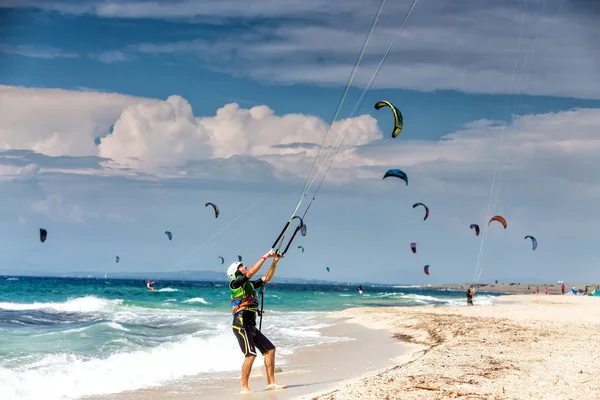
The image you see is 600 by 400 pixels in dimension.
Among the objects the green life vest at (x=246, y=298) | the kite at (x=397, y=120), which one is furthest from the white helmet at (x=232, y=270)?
the kite at (x=397, y=120)

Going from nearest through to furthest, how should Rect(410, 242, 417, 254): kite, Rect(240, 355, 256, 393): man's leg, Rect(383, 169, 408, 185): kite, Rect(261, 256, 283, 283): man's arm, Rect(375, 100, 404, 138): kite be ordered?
1. Rect(261, 256, 283, 283): man's arm
2. Rect(240, 355, 256, 393): man's leg
3. Rect(375, 100, 404, 138): kite
4. Rect(383, 169, 408, 185): kite
5. Rect(410, 242, 417, 254): kite

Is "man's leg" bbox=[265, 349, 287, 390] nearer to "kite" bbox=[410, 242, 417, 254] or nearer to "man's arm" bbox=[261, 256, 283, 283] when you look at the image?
"man's arm" bbox=[261, 256, 283, 283]

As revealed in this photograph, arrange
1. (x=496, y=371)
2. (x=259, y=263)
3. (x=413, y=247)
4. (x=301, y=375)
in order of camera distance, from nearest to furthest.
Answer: (x=259, y=263)
(x=496, y=371)
(x=301, y=375)
(x=413, y=247)

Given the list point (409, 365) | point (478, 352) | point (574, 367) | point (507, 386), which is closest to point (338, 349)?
point (478, 352)

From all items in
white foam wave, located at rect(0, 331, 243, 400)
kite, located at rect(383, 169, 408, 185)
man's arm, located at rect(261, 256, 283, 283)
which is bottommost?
white foam wave, located at rect(0, 331, 243, 400)

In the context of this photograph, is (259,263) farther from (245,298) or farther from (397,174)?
(397,174)

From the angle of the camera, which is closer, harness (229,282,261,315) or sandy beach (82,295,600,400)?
sandy beach (82,295,600,400)

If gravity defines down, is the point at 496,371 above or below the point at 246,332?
below

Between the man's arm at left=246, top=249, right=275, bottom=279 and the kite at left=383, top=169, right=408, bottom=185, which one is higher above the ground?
the kite at left=383, top=169, right=408, bottom=185

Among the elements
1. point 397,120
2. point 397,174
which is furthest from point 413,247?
point 397,120

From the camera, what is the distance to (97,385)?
9.62 meters

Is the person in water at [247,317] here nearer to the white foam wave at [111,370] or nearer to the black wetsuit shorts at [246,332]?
the black wetsuit shorts at [246,332]

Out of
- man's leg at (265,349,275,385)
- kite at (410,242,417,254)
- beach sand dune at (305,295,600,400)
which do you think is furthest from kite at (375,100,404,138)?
kite at (410,242,417,254)

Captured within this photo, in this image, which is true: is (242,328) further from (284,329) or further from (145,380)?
(284,329)
